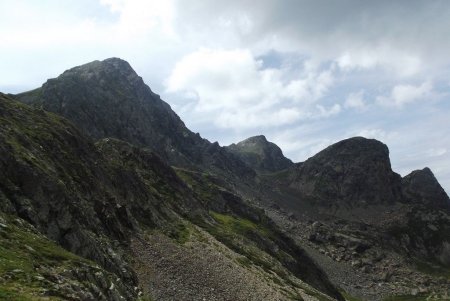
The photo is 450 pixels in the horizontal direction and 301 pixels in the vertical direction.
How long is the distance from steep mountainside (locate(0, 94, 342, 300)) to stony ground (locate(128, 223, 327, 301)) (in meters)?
0.25

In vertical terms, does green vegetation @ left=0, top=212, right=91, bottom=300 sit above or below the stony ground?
above

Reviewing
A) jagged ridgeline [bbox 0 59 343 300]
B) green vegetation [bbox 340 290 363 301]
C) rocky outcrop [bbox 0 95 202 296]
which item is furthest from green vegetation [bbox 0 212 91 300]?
green vegetation [bbox 340 290 363 301]

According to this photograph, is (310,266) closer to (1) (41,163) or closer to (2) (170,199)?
(2) (170,199)

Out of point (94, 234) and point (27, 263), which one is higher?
point (27, 263)

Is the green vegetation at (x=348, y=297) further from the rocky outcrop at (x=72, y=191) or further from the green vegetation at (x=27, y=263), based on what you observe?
the green vegetation at (x=27, y=263)

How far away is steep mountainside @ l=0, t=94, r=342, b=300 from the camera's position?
1535 inches

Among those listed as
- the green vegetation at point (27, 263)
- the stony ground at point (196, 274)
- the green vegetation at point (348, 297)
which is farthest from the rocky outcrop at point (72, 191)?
the green vegetation at point (348, 297)

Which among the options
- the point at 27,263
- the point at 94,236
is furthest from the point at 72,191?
the point at 27,263

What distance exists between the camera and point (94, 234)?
217 ft

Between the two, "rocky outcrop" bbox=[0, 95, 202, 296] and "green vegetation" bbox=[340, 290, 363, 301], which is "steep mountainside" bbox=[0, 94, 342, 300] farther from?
"green vegetation" bbox=[340, 290, 363, 301]

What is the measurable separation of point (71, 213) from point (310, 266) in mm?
118921

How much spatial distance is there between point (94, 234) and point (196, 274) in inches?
747

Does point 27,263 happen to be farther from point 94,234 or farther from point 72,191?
point 72,191

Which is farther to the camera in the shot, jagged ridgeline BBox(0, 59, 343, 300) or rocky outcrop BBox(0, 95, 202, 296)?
rocky outcrop BBox(0, 95, 202, 296)
